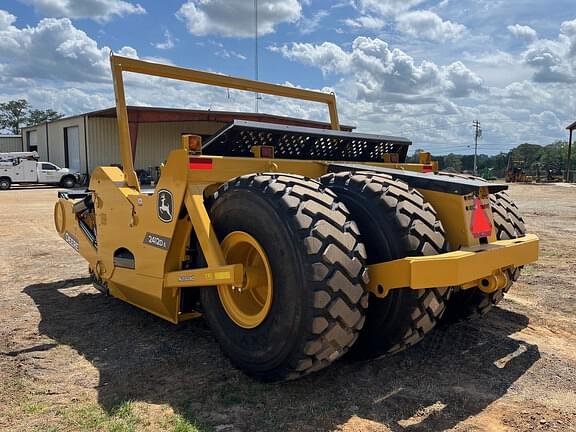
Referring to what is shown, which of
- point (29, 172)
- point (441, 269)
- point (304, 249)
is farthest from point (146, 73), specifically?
point (29, 172)

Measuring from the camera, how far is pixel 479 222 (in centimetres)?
325

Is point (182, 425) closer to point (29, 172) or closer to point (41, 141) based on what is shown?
point (29, 172)

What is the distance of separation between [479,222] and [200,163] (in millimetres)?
1915

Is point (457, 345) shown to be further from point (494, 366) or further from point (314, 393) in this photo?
point (314, 393)

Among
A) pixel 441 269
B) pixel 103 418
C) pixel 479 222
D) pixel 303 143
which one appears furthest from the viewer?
pixel 303 143

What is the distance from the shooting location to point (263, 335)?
10.5 ft

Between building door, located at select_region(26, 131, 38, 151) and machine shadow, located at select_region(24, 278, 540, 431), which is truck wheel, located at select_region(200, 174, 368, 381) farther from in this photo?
building door, located at select_region(26, 131, 38, 151)

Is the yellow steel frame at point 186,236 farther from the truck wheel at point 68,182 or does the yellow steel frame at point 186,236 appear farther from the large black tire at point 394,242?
the truck wheel at point 68,182

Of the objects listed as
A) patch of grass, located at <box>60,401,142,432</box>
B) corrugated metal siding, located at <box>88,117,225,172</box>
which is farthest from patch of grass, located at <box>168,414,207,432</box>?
corrugated metal siding, located at <box>88,117,225,172</box>

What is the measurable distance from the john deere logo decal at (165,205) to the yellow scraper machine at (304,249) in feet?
0.05

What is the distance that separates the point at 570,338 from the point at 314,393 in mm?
2270

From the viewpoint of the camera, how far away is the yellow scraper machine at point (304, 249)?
2.90 metres

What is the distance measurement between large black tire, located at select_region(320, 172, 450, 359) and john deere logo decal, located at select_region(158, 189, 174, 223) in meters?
1.32

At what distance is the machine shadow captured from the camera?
2957mm
